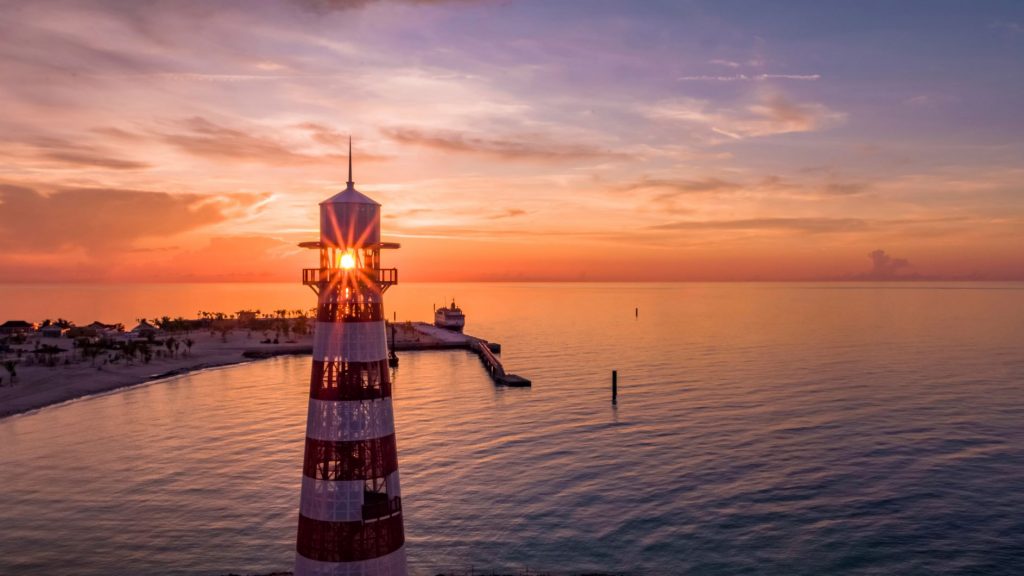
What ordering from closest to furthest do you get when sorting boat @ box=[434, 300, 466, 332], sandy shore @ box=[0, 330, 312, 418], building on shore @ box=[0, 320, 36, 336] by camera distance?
sandy shore @ box=[0, 330, 312, 418], building on shore @ box=[0, 320, 36, 336], boat @ box=[434, 300, 466, 332]

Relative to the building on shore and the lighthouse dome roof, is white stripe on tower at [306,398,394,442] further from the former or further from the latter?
the building on shore

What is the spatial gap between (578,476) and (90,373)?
68634 mm

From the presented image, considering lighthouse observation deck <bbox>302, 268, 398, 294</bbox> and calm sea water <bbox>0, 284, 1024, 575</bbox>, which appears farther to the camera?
calm sea water <bbox>0, 284, 1024, 575</bbox>

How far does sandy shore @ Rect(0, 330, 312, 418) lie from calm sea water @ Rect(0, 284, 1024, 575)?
→ 3673mm

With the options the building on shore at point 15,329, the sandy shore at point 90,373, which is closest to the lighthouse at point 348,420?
the sandy shore at point 90,373

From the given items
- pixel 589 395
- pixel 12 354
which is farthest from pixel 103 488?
pixel 12 354

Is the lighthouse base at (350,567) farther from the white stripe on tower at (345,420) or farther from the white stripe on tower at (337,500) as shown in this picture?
the white stripe on tower at (345,420)

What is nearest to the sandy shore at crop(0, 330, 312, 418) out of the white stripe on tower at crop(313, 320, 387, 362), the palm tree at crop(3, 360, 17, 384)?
the palm tree at crop(3, 360, 17, 384)

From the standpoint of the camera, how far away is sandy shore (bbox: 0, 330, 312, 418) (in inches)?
2633

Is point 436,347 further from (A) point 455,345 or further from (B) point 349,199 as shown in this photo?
(B) point 349,199

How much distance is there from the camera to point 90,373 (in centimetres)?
8031

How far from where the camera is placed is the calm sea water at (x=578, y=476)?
31703mm

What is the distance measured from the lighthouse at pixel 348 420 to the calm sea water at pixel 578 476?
1703cm

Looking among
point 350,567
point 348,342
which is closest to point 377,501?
point 350,567
